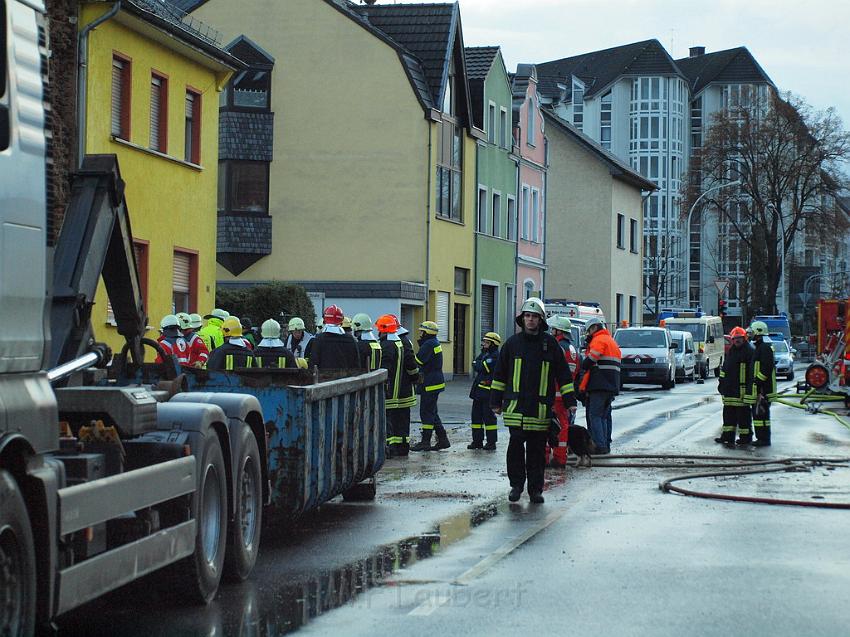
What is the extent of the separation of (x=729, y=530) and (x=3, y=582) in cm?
687

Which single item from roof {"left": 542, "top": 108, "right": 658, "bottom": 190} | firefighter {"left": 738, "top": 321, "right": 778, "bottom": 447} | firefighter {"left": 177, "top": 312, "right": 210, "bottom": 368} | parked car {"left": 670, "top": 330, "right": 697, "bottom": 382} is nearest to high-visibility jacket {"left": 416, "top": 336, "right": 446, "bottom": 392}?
firefighter {"left": 177, "top": 312, "right": 210, "bottom": 368}

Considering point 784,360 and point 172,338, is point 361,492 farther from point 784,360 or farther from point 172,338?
point 784,360

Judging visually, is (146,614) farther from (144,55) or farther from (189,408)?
(144,55)

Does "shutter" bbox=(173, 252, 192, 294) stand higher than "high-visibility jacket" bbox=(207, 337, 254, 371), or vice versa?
"shutter" bbox=(173, 252, 192, 294)

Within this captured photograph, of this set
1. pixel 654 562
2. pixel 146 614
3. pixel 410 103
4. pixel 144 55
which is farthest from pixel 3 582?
pixel 410 103

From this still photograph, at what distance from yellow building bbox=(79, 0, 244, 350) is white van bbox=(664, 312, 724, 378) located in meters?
24.9

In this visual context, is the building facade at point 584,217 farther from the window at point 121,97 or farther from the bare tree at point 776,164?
the window at point 121,97

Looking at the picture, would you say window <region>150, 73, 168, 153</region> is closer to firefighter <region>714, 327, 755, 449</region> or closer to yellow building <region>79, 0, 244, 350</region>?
yellow building <region>79, 0, 244, 350</region>

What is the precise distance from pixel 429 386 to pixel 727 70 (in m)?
99.9

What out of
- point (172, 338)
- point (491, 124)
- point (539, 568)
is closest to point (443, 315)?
point (491, 124)

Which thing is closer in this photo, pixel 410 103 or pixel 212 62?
pixel 212 62

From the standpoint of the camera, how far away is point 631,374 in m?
43.2

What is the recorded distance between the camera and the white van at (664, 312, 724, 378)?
169 ft

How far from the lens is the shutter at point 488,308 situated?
49.1 metres
